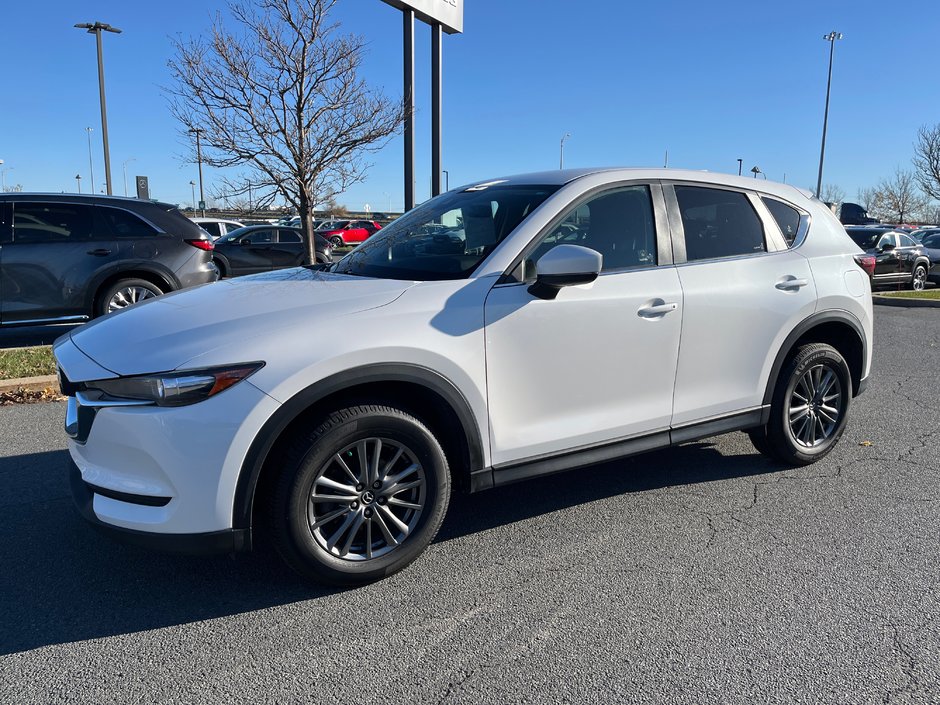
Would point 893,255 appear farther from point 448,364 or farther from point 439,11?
point 448,364

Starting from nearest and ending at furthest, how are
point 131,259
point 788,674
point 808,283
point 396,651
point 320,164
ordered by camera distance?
1. point 788,674
2. point 396,651
3. point 808,283
4. point 131,259
5. point 320,164

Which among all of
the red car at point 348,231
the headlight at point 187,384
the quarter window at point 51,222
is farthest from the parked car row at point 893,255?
Result: the red car at point 348,231

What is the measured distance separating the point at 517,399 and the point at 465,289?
1.77 ft

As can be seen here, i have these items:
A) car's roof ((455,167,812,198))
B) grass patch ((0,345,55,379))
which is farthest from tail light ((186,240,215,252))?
car's roof ((455,167,812,198))

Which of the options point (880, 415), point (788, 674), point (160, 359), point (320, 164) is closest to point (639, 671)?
point (788, 674)

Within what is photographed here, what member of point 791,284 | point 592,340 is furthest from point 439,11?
point 592,340

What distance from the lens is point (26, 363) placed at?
22.5 feet

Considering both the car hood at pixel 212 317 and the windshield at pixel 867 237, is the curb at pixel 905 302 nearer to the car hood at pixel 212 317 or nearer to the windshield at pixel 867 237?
the windshield at pixel 867 237

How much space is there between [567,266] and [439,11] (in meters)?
14.6

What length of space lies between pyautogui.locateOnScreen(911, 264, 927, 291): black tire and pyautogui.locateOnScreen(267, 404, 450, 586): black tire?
60.3ft

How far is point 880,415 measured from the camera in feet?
18.9

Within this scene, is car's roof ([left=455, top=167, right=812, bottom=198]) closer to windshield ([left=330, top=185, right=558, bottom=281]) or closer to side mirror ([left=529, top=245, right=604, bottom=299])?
windshield ([left=330, top=185, right=558, bottom=281])

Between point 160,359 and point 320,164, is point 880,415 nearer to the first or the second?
point 160,359

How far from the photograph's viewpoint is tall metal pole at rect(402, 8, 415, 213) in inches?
569
